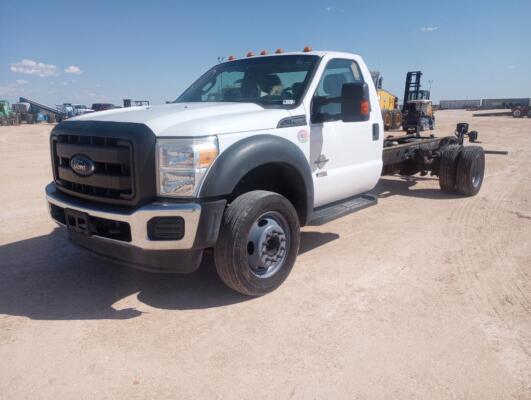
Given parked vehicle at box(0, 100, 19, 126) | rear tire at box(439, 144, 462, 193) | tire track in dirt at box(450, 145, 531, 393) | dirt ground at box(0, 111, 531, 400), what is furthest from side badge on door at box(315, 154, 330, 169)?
parked vehicle at box(0, 100, 19, 126)

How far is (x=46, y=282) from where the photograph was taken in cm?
388

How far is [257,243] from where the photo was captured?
11.3ft

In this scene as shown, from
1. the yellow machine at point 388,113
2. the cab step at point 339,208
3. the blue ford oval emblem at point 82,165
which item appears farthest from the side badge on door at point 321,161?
the yellow machine at point 388,113

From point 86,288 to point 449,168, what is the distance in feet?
19.6

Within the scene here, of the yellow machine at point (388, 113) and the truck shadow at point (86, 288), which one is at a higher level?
the yellow machine at point (388, 113)

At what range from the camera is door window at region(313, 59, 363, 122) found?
4.03 meters

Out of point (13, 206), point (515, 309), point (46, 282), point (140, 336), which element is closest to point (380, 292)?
point (515, 309)

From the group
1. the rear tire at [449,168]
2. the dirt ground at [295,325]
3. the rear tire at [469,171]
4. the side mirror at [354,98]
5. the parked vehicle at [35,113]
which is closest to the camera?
the dirt ground at [295,325]

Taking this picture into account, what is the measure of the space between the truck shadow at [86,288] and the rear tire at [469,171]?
3826 millimetres

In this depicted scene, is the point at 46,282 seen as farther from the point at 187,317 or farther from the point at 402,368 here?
the point at 402,368

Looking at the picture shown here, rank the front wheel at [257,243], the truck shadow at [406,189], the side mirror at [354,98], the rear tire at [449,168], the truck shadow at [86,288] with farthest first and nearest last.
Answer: the truck shadow at [406,189] < the rear tire at [449,168] < the side mirror at [354,98] < the truck shadow at [86,288] < the front wheel at [257,243]

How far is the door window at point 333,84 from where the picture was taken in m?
4.03

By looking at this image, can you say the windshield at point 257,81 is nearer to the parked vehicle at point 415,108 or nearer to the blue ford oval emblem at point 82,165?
the blue ford oval emblem at point 82,165

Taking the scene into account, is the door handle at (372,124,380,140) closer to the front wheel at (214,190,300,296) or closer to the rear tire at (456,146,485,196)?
the front wheel at (214,190,300,296)
